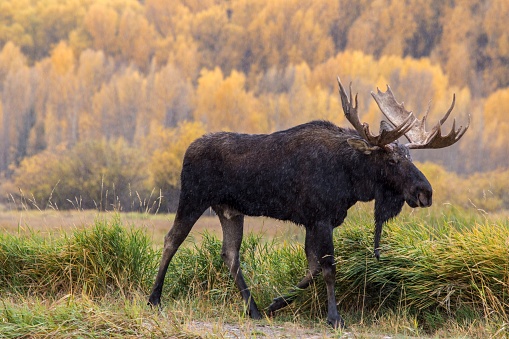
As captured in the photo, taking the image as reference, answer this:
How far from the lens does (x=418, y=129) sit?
8094 mm

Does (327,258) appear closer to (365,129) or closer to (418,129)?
(365,129)

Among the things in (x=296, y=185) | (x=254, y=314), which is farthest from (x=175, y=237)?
(x=296, y=185)

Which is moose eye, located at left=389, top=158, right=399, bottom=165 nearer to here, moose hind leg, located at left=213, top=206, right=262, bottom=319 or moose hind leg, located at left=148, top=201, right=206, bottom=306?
moose hind leg, located at left=213, top=206, right=262, bottom=319

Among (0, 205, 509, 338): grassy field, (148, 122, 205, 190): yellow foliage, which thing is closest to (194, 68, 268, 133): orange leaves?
(148, 122, 205, 190): yellow foliage

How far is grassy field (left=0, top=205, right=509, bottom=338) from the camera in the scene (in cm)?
655

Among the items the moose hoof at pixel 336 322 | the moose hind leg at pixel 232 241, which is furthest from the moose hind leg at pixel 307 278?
the moose hoof at pixel 336 322

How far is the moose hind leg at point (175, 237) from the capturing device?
810cm

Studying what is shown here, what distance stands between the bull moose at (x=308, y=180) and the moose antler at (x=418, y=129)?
0.01m

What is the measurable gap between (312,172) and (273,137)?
0.66 metres

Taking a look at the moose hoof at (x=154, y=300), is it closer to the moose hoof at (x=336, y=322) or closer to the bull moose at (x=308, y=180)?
the bull moose at (x=308, y=180)

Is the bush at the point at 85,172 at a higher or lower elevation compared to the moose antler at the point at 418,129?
lower

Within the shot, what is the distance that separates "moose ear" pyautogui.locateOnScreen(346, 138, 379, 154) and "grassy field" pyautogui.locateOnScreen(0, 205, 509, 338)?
116cm

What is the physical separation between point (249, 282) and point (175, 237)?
1.16 metres

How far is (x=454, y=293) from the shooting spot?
24.8 ft
